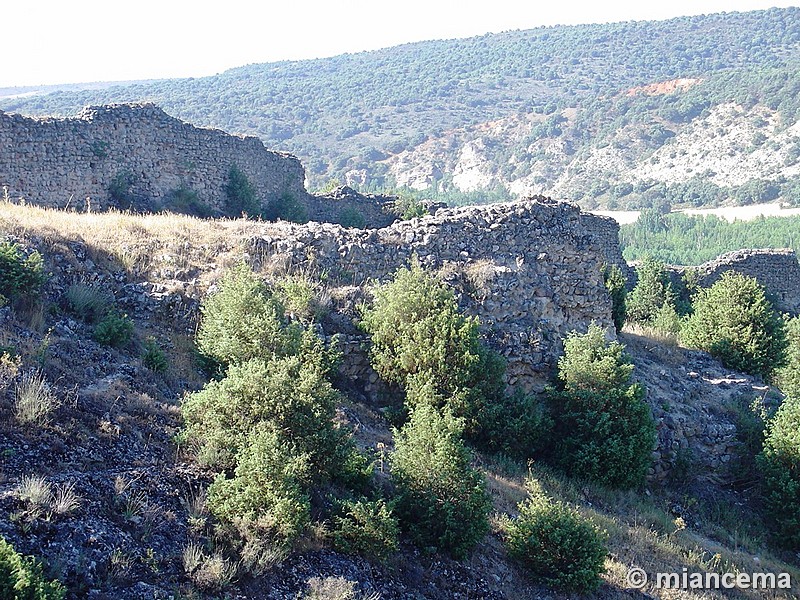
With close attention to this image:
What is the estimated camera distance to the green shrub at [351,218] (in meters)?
21.7

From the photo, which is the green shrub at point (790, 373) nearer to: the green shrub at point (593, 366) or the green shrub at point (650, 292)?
the green shrub at point (593, 366)

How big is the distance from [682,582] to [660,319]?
11205 millimetres

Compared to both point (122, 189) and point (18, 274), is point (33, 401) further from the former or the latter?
point (122, 189)

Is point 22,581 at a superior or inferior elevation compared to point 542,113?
Answer: superior

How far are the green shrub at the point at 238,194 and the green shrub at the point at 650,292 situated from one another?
410 inches

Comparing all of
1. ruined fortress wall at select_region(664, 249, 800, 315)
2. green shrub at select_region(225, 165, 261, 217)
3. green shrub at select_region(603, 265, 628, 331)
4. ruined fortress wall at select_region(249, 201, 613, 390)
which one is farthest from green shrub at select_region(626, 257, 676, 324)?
green shrub at select_region(225, 165, 261, 217)

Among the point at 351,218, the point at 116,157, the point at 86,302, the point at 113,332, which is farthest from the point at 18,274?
the point at 351,218

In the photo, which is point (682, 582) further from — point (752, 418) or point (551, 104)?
point (551, 104)

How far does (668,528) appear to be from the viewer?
9.66m

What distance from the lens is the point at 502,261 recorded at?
1252cm

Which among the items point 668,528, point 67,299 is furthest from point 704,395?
point 67,299

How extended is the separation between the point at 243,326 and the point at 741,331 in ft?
35.0

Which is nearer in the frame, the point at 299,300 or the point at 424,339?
the point at 424,339

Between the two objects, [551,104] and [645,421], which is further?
[551,104]
